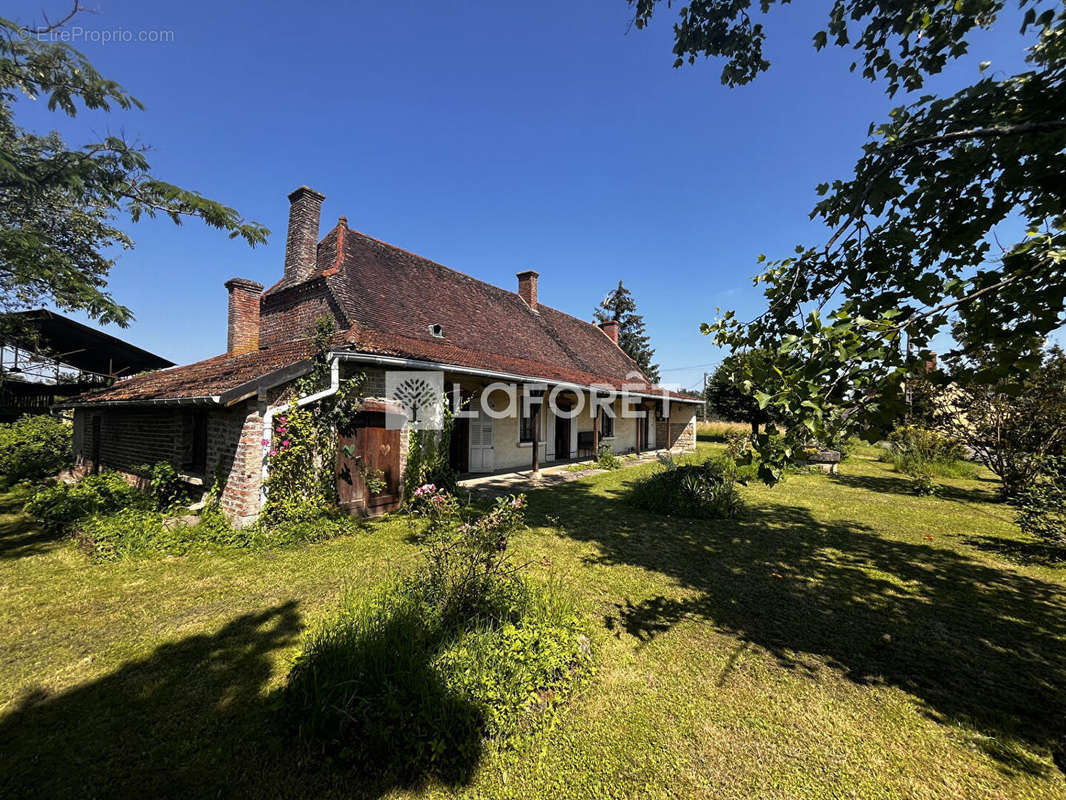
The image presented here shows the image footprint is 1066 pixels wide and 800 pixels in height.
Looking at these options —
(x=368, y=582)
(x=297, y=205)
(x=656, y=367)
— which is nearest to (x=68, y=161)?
(x=297, y=205)

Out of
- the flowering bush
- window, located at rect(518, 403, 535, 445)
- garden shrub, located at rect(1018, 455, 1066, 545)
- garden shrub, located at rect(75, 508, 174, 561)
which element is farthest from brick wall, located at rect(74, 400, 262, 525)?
garden shrub, located at rect(1018, 455, 1066, 545)

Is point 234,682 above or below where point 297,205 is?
below

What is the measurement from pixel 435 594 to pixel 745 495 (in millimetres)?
8730

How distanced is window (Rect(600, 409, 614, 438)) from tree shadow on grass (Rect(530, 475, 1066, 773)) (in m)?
10.0

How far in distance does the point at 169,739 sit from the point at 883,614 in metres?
5.81

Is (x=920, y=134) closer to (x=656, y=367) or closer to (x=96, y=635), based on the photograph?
(x=96, y=635)

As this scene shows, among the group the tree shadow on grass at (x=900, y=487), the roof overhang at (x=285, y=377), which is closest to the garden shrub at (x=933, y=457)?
the tree shadow on grass at (x=900, y=487)

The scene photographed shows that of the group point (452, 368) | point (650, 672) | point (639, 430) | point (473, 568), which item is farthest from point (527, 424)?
point (650, 672)

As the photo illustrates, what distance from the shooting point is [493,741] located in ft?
7.44

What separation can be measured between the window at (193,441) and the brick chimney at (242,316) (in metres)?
3.97

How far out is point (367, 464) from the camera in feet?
22.6

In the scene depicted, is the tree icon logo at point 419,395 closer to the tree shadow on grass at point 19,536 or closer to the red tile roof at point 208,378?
the red tile roof at point 208,378

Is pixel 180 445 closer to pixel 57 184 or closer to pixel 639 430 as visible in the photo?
pixel 57 184

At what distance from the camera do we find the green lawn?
6.87ft
